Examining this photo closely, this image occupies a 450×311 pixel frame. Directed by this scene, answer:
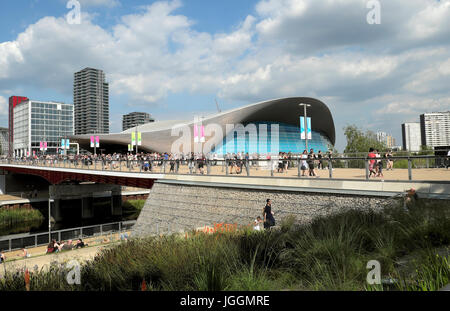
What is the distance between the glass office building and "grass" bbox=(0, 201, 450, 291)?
136 m

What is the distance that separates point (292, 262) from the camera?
229 inches

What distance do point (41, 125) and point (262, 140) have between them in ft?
355

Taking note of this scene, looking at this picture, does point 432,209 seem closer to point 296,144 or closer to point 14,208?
point 14,208

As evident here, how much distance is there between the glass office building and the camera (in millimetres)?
133875

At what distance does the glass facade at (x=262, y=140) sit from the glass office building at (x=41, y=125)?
3506 inches

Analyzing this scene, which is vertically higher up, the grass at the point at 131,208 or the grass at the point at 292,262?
the grass at the point at 292,262

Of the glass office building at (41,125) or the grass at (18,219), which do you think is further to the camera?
the glass office building at (41,125)

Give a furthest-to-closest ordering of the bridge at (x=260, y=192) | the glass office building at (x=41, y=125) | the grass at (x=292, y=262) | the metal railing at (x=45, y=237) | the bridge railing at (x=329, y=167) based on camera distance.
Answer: the glass office building at (x=41, y=125) < the metal railing at (x=45, y=237) < the bridge railing at (x=329, y=167) < the bridge at (x=260, y=192) < the grass at (x=292, y=262)

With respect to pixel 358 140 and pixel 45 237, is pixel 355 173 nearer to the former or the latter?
pixel 45 237

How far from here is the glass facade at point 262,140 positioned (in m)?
67.4

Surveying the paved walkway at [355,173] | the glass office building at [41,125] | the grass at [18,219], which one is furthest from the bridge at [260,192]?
the glass office building at [41,125]

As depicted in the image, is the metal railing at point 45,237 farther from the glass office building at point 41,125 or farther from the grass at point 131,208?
the glass office building at point 41,125

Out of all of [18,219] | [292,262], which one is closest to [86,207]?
[18,219]
